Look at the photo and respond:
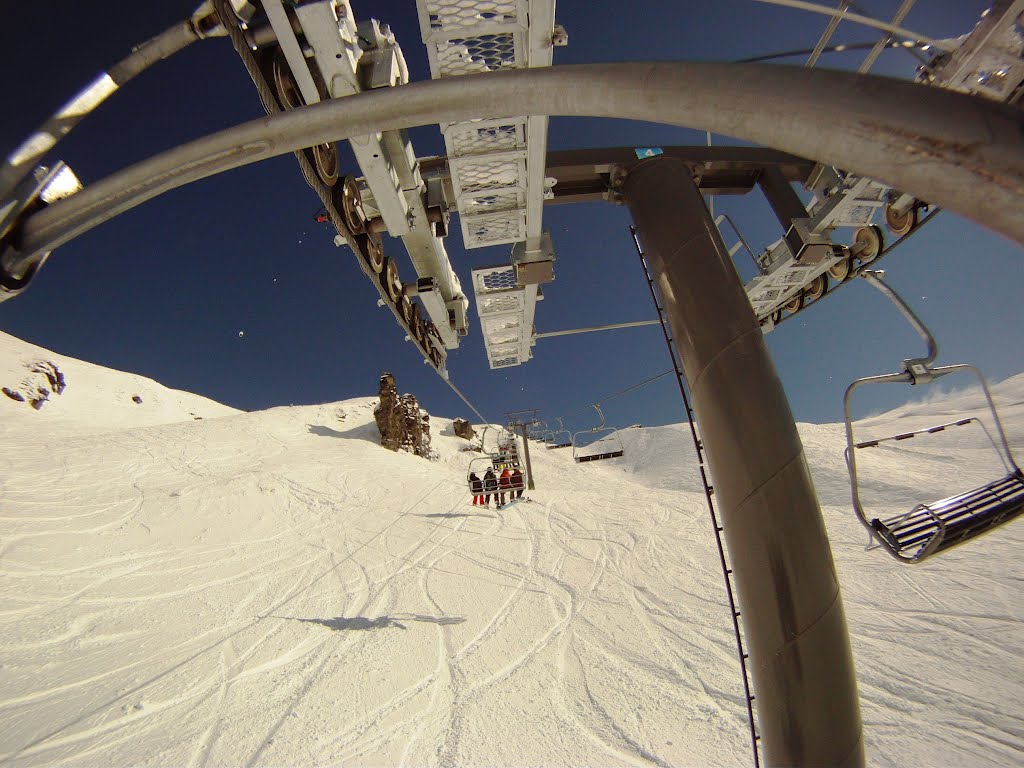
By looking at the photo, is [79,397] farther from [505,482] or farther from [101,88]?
[101,88]

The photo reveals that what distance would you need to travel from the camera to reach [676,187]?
2.44 meters

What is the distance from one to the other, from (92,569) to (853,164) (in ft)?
37.9

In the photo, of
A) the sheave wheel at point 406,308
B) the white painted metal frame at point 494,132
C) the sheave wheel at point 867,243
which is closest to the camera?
the white painted metal frame at point 494,132

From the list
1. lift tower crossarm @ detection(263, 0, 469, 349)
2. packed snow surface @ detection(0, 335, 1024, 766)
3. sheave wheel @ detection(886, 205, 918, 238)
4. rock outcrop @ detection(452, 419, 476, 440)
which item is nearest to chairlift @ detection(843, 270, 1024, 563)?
sheave wheel @ detection(886, 205, 918, 238)

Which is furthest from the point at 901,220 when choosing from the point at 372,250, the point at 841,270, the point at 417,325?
the point at 417,325

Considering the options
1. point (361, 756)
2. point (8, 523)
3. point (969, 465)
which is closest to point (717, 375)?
point (361, 756)

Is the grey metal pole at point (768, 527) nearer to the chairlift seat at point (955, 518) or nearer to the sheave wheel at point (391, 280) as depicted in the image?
the chairlift seat at point (955, 518)

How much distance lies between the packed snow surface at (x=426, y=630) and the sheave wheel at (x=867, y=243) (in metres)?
3.93

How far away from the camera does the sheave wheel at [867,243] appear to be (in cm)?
292

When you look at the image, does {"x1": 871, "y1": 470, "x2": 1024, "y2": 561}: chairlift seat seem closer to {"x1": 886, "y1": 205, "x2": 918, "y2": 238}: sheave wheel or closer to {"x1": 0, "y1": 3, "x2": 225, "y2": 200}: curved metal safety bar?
{"x1": 886, "y1": 205, "x2": 918, "y2": 238}: sheave wheel

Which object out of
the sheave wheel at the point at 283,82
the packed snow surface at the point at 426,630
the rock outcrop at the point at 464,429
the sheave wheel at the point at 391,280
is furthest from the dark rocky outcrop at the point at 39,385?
the sheave wheel at the point at 283,82

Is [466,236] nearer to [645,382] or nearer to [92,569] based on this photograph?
[645,382]

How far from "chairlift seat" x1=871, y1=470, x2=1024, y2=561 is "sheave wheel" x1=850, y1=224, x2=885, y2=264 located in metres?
1.79

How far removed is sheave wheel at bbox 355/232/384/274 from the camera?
8.34ft
